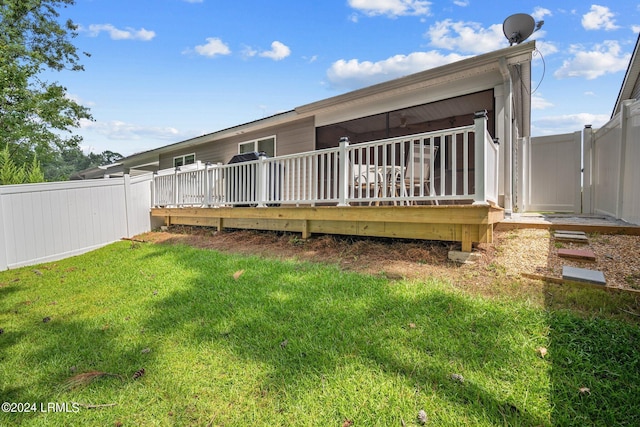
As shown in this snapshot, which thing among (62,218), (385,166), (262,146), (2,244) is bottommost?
(2,244)

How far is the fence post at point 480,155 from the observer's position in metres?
3.29

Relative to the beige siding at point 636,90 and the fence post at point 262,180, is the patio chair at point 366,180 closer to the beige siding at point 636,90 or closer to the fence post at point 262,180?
the fence post at point 262,180

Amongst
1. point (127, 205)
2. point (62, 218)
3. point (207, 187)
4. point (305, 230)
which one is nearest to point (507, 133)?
point (305, 230)

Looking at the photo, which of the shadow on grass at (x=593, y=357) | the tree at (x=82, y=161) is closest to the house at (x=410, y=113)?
the shadow on grass at (x=593, y=357)

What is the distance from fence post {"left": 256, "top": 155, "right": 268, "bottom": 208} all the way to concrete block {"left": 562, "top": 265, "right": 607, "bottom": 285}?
4408 mm

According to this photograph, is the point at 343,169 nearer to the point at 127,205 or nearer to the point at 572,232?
the point at 572,232

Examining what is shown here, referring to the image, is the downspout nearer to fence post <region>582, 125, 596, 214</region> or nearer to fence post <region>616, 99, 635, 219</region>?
fence post <region>616, 99, 635, 219</region>

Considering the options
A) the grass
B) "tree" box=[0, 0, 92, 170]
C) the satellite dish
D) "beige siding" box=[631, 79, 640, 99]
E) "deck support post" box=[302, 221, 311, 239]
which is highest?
"tree" box=[0, 0, 92, 170]

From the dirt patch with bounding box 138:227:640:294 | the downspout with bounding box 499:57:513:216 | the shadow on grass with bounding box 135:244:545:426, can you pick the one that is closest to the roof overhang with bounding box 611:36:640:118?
the downspout with bounding box 499:57:513:216

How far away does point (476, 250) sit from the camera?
362cm

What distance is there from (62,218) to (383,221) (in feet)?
21.5

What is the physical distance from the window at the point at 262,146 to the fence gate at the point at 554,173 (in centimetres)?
653

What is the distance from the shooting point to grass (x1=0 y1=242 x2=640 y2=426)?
1.62 metres

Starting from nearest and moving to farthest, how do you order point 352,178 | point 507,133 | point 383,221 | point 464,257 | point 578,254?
point 578,254 → point 464,257 → point 383,221 → point 352,178 → point 507,133
